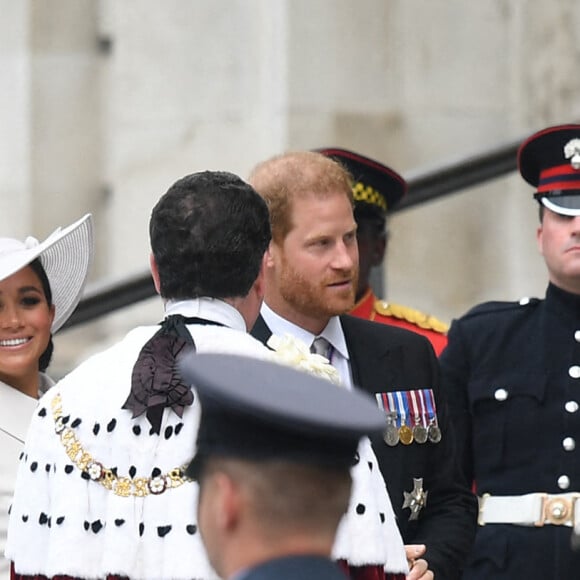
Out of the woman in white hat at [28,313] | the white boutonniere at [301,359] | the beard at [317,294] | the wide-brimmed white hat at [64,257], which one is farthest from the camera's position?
the wide-brimmed white hat at [64,257]

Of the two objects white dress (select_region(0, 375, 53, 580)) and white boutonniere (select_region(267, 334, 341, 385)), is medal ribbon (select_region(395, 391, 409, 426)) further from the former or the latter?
white dress (select_region(0, 375, 53, 580))

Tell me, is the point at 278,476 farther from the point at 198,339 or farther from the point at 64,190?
the point at 64,190

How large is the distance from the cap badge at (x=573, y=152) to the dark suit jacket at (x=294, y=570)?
2855 millimetres

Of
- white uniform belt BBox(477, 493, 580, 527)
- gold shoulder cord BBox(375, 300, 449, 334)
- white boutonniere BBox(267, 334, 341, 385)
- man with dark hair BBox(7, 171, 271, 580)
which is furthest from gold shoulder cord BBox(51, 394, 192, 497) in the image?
gold shoulder cord BBox(375, 300, 449, 334)

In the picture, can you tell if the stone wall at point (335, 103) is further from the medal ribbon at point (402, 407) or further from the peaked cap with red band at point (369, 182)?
the medal ribbon at point (402, 407)

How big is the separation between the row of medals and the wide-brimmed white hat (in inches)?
33.9

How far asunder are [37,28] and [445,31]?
1637 mm

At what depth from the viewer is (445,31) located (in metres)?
8.18

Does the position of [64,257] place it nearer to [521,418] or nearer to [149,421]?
[521,418]

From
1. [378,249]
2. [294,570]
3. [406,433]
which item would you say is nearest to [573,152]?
[378,249]

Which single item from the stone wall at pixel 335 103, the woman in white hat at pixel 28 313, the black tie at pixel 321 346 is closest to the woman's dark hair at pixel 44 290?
the woman in white hat at pixel 28 313

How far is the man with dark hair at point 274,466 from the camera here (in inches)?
103

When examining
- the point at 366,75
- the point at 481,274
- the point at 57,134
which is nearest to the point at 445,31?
the point at 366,75

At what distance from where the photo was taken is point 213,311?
12.1ft
